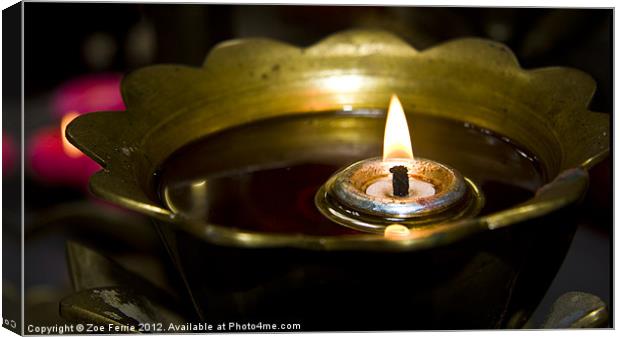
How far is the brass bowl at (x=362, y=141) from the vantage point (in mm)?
681

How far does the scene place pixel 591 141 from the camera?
803 millimetres

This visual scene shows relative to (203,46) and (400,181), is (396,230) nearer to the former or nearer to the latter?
(400,181)

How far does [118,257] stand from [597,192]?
0.59m

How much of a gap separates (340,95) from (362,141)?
A: 0.28 ft

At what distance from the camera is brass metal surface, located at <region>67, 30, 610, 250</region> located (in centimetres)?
83

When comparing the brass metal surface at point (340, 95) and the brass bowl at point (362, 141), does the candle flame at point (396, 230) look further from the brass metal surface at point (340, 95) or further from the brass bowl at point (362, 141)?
the brass metal surface at point (340, 95)

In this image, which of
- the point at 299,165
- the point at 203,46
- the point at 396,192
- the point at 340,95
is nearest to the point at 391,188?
the point at 396,192

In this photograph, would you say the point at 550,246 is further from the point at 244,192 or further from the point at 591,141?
the point at 244,192

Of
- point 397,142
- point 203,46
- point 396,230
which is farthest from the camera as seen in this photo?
point 203,46

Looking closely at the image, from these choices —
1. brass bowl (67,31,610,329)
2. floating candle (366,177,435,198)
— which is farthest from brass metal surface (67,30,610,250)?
floating candle (366,177,435,198)

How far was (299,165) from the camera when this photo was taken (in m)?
0.92

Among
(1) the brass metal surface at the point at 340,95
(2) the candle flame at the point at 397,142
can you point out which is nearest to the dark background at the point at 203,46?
(1) the brass metal surface at the point at 340,95

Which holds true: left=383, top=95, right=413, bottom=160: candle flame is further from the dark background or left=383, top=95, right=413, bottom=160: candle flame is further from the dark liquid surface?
the dark background

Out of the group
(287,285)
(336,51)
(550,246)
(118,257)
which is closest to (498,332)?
(550,246)
